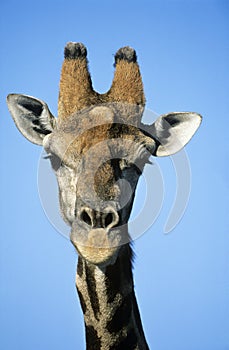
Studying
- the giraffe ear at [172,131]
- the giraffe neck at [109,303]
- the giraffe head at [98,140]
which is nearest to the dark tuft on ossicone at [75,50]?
the giraffe head at [98,140]

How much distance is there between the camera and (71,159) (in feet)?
21.5

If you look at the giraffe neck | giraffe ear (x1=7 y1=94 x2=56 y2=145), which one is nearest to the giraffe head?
giraffe ear (x1=7 y1=94 x2=56 y2=145)

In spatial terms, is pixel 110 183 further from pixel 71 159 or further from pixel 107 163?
pixel 71 159

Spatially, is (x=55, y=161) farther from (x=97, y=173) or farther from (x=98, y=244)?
(x=98, y=244)

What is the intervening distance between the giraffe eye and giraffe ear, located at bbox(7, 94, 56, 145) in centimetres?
54

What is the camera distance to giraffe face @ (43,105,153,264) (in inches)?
225

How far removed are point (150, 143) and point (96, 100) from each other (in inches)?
34.5

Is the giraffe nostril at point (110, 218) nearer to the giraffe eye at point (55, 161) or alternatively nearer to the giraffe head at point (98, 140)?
the giraffe head at point (98, 140)

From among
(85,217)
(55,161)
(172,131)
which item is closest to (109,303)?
(85,217)

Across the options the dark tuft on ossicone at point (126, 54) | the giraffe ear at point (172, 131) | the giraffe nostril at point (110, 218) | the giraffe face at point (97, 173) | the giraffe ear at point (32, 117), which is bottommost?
the giraffe nostril at point (110, 218)

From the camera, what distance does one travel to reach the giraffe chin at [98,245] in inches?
223

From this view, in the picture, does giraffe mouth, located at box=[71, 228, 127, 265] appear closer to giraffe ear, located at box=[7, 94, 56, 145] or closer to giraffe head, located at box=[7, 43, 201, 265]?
giraffe head, located at box=[7, 43, 201, 265]

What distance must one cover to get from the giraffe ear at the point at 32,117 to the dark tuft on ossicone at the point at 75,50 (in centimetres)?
75

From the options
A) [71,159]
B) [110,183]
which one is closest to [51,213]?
[71,159]
